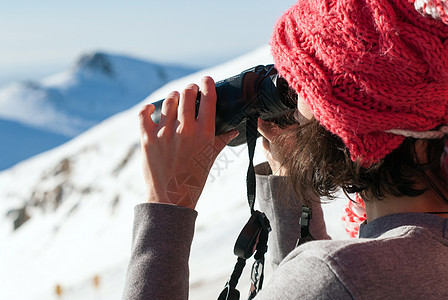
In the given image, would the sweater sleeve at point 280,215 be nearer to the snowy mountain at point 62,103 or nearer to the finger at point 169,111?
the finger at point 169,111

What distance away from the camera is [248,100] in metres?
1.11

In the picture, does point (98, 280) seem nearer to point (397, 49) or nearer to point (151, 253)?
point (151, 253)

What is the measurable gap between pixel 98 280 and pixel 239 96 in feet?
11.5

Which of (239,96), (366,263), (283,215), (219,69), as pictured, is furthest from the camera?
(219,69)

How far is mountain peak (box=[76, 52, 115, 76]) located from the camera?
38.5m

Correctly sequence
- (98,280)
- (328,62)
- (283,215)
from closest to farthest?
(328,62) < (283,215) < (98,280)

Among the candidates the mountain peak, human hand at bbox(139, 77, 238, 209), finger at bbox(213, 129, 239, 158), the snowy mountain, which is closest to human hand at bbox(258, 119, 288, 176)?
finger at bbox(213, 129, 239, 158)

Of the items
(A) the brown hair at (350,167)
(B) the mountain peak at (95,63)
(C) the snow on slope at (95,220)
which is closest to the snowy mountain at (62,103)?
(B) the mountain peak at (95,63)

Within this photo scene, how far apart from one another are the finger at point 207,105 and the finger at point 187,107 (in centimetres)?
2

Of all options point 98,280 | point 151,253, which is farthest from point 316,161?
point 98,280

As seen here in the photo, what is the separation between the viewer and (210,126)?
966mm

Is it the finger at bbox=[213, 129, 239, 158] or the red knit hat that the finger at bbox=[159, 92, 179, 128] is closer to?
the finger at bbox=[213, 129, 239, 158]

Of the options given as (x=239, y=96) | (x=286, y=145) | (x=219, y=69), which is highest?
(x=219, y=69)

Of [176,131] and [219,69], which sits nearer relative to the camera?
[176,131]
